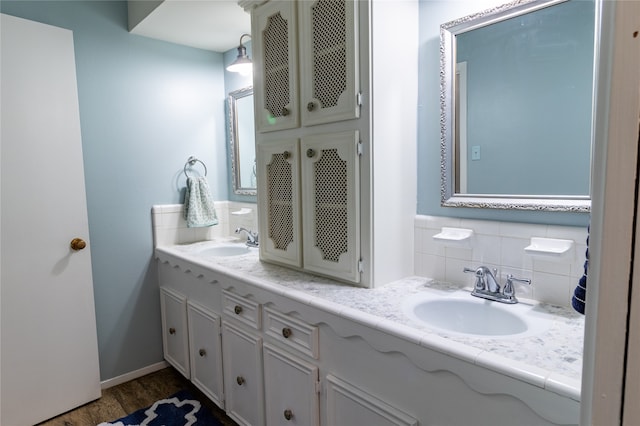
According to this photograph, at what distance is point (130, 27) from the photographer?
2234mm

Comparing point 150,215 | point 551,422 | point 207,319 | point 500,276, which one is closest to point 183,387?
point 207,319

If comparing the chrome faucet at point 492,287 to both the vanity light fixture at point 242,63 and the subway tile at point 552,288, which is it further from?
the vanity light fixture at point 242,63

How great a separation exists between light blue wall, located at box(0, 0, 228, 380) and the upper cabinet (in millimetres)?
893

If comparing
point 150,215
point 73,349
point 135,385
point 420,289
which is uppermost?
point 150,215

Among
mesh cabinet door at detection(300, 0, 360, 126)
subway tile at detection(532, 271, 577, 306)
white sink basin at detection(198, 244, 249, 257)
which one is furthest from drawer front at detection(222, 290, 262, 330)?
subway tile at detection(532, 271, 577, 306)

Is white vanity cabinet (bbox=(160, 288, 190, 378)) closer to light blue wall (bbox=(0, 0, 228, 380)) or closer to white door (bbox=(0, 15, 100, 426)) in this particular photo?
light blue wall (bbox=(0, 0, 228, 380))

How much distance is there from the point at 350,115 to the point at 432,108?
372 mm

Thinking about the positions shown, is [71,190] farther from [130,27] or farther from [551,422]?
[551,422]

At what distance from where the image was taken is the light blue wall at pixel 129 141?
214cm

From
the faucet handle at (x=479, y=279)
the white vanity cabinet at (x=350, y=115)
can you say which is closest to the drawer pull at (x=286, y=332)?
the white vanity cabinet at (x=350, y=115)

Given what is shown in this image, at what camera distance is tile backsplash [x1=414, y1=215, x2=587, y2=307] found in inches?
48.9

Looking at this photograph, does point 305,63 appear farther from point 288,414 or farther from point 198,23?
point 288,414

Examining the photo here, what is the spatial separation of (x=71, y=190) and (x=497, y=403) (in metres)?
2.16

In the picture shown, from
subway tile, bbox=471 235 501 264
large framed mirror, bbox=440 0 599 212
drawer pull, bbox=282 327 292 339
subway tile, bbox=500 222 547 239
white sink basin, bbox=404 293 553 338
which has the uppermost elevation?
large framed mirror, bbox=440 0 599 212
